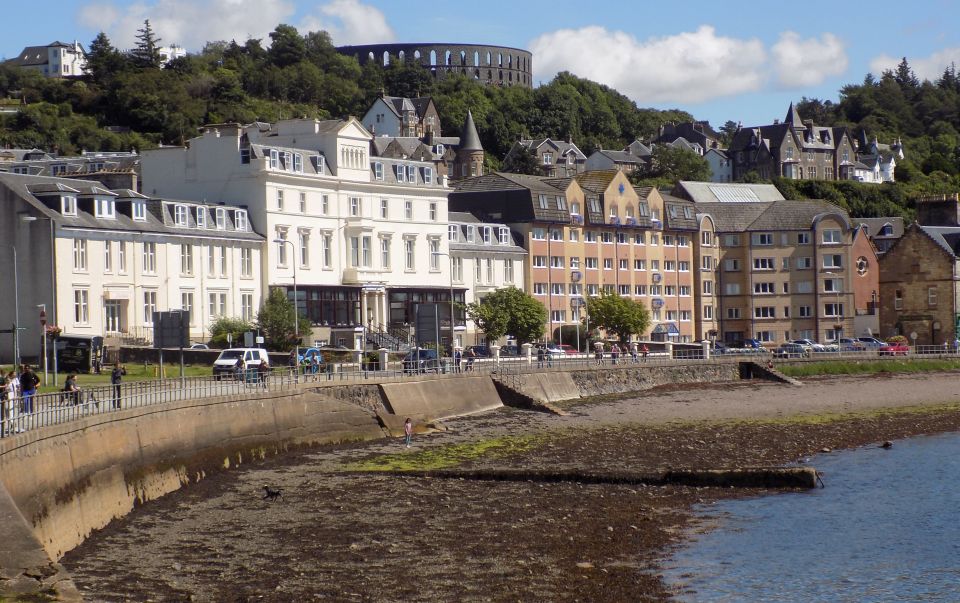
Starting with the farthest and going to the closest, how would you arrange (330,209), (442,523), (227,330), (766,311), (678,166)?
(678,166), (766,311), (330,209), (227,330), (442,523)

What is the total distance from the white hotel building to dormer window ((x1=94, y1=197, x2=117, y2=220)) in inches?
449

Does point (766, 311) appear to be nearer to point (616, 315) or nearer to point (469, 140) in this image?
point (616, 315)

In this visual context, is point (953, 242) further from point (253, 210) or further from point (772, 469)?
point (772, 469)

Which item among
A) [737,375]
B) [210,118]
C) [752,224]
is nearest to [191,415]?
[737,375]

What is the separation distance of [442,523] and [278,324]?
45346mm

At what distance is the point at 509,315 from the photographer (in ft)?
321

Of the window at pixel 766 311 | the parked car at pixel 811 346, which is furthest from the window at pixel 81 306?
the window at pixel 766 311

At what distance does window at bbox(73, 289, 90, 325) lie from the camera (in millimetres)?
74875

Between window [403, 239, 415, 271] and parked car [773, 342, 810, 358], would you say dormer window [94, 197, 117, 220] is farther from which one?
parked car [773, 342, 810, 358]

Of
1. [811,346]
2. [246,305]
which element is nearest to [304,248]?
[246,305]

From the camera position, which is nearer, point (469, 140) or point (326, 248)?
point (326, 248)

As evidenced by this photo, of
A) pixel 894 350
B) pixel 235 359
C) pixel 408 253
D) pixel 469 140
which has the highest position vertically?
pixel 469 140

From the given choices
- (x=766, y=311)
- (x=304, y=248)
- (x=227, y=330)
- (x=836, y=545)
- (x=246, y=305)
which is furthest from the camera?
(x=766, y=311)

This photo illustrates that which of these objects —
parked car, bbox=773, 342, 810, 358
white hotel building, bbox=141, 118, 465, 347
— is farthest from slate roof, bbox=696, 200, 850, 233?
white hotel building, bbox=141, 118, 465, 347
